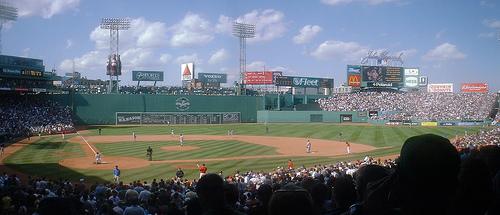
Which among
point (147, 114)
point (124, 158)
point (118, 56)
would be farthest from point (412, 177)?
point (118, 56)

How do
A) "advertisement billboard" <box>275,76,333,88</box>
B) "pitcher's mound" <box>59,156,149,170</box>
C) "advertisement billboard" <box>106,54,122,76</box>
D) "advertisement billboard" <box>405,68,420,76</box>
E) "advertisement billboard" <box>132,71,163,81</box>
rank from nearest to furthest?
1. "pitcher's mound" <box>59,156,149,170</box>
2. "advertisement billboard" <box>106,54,122,76</box>
3. "advertisement billboard" <box>275,76,333,88</box>
4. "advertisement billboard" <box>132,71,163,81</box>
5. "advertisement billboard" <box>405,68,420,76</box>

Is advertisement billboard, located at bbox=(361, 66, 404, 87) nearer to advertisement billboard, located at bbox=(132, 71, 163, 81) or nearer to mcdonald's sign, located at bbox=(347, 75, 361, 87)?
mcdonald's sign, located at bbox=(347, 75, 361, 87)

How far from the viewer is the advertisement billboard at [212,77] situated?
108188 millimetres

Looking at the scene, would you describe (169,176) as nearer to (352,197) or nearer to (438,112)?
(352,197)

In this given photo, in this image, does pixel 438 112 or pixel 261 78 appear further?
pixel 261 78

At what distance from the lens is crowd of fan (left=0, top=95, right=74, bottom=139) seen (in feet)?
177

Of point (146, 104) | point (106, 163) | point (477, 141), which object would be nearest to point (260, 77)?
point (146, 104)

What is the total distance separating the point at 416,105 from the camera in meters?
85.4

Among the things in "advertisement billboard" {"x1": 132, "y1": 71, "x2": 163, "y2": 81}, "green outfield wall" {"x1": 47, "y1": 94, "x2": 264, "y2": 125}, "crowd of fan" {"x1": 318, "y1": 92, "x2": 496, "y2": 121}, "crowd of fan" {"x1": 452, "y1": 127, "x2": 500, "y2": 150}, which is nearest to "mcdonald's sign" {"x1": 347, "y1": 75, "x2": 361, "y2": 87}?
"crowd of fan" {"x1": 318, "y1": 92, "x2": 496, "y2": 121}

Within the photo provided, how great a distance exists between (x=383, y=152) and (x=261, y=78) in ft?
209

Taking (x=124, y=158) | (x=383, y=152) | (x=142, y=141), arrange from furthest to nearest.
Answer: (x=142, y=141) < (x=383, y=152) < (x=124, y=158)

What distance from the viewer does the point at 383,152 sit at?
37.6 metres

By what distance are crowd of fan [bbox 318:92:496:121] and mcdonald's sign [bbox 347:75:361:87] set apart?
91.5 inches

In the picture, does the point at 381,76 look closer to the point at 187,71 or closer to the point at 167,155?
the point at 187,71
